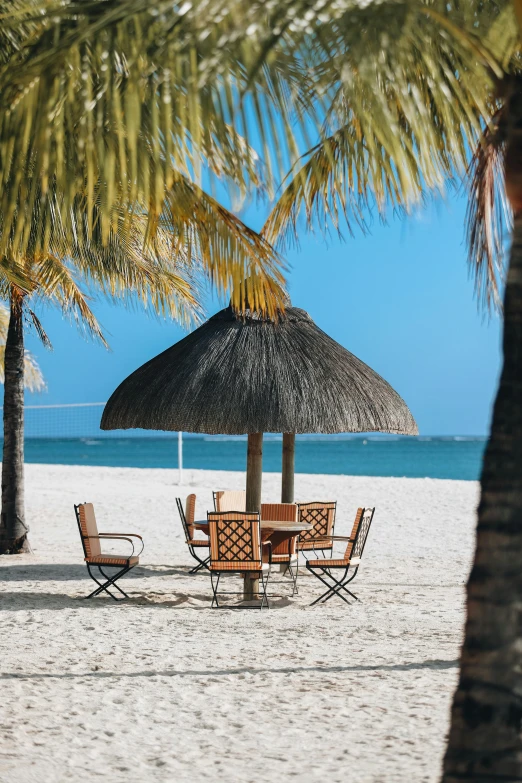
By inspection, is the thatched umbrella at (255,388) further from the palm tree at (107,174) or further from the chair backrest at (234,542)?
the palm tree at (107,174)

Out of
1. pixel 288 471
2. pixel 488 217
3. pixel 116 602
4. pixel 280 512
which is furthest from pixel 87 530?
pixel 488 217

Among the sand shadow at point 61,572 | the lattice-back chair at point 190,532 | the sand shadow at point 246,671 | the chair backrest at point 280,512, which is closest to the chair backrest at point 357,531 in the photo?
the chair backrest at point 280,512

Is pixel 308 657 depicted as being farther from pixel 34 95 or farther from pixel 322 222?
pixel 34 95

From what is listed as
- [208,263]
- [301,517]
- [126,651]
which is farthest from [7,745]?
[301,517]

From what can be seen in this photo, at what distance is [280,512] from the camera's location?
390 inches

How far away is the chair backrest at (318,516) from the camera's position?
1000 centimetres

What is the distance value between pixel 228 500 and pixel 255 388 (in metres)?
2.45

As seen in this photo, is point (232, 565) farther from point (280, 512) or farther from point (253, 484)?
point (280, 512)

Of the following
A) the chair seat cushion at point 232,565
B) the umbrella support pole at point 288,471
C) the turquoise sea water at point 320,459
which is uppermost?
the umbrella support pole at point 288,471

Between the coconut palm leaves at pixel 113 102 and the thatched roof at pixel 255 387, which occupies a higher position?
the coconut palm leaves at pixel 113 102

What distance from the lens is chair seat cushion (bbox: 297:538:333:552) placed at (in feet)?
30.1

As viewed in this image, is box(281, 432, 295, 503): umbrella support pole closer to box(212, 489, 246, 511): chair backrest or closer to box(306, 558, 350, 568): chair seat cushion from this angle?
box(212, 489, 246, 511): chair backrest

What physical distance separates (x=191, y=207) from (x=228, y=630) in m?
4.04

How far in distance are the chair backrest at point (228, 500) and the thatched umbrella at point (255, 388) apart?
4.08 feet
